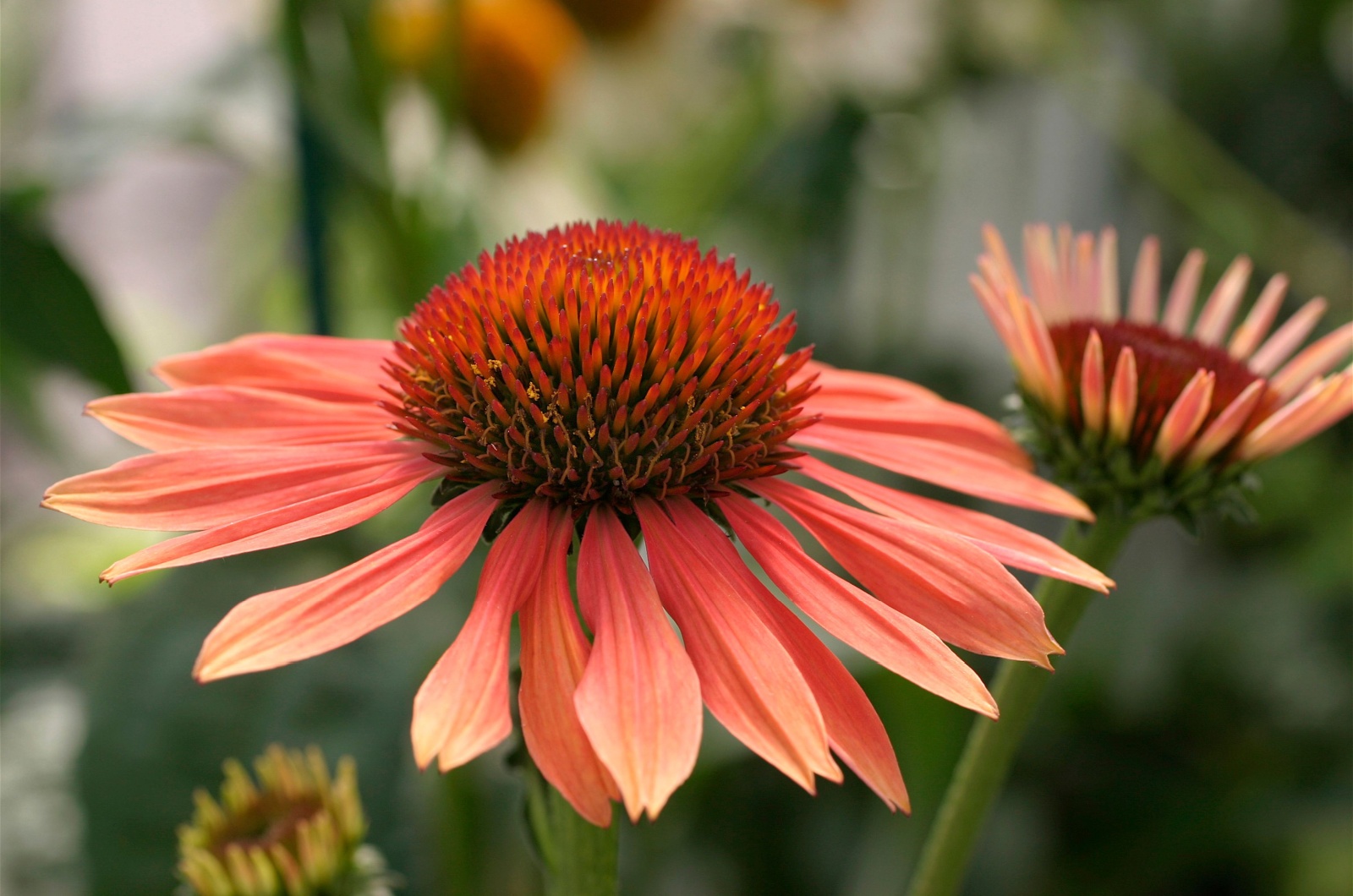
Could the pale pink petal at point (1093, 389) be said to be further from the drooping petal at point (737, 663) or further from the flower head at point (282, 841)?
the flower head at point (282, 841)

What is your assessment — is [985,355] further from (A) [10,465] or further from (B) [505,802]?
(A) [10,465]

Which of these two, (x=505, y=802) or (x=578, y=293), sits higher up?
(x=578, y=293)

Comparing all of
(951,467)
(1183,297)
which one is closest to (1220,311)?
(1183,297)

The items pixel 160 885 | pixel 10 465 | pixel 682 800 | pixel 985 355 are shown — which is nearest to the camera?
pixel 160 885

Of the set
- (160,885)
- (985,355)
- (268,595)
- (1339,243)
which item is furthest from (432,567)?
(1339,243)

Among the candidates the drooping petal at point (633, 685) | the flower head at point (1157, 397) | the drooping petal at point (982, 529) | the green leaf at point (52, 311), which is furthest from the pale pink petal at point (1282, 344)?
the green leaf at point (52, 311)

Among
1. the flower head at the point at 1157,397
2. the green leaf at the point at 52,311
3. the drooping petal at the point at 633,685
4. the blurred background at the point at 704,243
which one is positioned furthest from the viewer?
→ the blurred background at the point at 704,243
